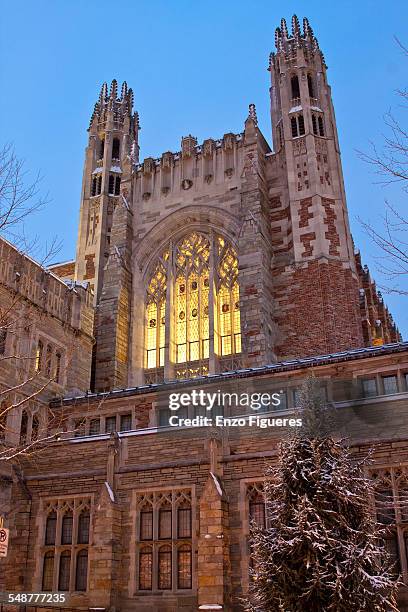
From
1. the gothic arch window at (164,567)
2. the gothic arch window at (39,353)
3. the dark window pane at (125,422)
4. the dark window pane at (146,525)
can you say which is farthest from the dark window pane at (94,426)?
the gothic arch window at (164,567)

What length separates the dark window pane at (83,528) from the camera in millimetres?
16469

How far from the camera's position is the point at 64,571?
1642cm

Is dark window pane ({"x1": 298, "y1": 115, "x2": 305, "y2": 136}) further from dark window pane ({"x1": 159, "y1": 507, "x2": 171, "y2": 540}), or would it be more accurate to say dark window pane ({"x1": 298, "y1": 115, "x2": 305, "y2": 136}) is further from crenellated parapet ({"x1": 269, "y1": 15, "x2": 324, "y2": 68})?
dark window pane ({"x1": 159, "y1": 507, "x2": 171, "y2": 540})

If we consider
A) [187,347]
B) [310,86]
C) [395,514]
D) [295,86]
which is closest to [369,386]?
[395,514]

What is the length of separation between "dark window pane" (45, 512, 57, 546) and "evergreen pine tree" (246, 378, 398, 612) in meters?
7.20

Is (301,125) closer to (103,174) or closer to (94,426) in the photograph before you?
(103,174)

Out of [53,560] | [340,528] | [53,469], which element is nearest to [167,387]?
[53,469]

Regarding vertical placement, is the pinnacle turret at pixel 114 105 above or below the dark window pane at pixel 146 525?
above

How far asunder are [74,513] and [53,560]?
1.25 metres

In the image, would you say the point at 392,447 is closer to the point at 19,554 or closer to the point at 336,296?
the point at 19,554

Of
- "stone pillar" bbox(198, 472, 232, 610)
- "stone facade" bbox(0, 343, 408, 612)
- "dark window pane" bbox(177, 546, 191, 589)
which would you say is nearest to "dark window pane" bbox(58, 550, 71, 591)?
"stone facade" bbox(0, 343, 408, 612)

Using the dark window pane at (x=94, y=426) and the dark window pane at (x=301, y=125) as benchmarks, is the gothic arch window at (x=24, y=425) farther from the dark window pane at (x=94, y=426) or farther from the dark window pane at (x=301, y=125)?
the dark window pane at (x=301, y=125)

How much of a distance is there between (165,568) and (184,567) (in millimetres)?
495

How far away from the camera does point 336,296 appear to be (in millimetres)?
27047
